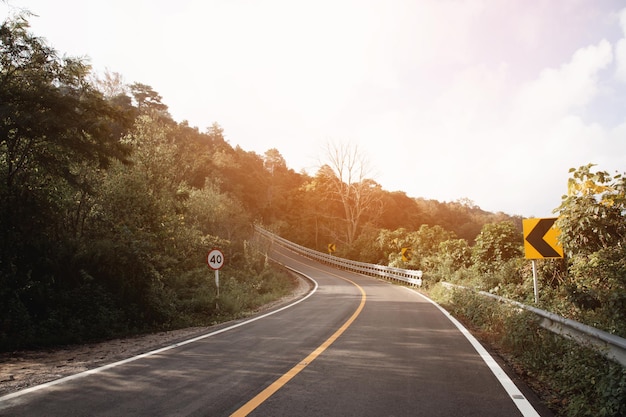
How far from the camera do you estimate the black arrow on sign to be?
7680mm

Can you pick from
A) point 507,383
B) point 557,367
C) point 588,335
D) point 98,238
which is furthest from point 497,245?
point 98,238

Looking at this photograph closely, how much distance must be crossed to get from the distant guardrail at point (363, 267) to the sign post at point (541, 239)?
53.7 feet

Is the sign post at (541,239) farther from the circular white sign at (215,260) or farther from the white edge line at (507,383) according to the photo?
the circular white sign at (215,260)

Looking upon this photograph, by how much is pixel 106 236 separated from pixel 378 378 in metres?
9.88

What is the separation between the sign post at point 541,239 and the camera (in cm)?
767

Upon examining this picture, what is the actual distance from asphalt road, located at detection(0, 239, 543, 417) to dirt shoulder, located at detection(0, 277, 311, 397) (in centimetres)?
48

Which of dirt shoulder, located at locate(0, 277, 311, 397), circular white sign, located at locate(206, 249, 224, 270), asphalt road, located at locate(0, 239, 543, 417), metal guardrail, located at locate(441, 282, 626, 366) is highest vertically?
circular white sign, located at locate(206, 249, 224, 270)

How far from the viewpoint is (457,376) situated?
5.08m

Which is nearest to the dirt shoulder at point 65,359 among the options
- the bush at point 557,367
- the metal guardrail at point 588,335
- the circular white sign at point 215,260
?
the circular white sign at point 215,260

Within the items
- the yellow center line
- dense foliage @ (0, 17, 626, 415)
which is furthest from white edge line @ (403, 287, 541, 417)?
A: the yellow center line

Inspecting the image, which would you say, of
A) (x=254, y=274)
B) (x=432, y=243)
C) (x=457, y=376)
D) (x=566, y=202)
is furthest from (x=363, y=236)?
(x=457, y=376)

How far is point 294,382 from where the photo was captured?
4.74m

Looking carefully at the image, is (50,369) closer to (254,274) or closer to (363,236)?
(254,274)

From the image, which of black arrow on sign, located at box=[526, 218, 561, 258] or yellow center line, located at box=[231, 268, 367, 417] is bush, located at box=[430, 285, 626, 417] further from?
yellow center line, located at box=[231, 268, 367, 417]
